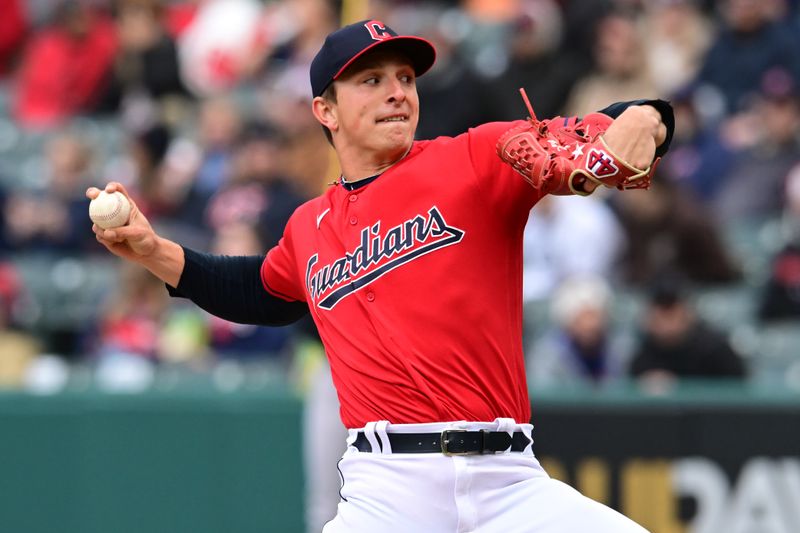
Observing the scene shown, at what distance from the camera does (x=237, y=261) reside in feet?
15.1

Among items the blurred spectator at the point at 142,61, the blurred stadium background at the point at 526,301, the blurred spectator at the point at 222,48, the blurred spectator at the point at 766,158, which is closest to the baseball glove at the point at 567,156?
the blurred stadium background at the point at 526,301

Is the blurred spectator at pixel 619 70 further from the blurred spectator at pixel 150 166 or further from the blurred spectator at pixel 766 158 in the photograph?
the blurred spectator at pixel 150 166

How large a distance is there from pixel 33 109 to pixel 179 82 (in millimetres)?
1436

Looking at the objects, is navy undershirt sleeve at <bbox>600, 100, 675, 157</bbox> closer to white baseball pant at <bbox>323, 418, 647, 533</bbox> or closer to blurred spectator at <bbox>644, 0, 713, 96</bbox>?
white baseball pant at <bbox>323, 418, 647, 533</bbox>

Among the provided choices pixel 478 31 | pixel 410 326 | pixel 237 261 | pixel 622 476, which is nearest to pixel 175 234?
pixel 478 31

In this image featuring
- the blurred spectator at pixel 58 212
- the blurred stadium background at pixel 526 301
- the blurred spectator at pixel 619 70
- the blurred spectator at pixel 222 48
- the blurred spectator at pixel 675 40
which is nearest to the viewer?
the blurred stadium background at pixel 526 301

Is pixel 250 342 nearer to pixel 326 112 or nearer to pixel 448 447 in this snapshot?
pixel 326 112

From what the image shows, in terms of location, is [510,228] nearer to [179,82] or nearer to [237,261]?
[237,261]

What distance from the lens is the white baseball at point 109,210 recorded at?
418 cm

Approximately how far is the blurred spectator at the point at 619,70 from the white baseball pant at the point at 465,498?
583 cm

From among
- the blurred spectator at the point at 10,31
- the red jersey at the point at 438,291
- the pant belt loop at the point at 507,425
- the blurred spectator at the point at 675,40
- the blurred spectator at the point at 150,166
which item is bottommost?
the pant belt loop at the point at 507,425

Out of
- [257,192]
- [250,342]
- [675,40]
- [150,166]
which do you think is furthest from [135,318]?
[675,40]

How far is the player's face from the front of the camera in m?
4.07

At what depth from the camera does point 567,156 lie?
354cm
